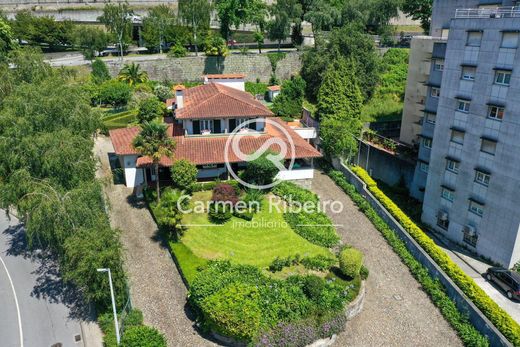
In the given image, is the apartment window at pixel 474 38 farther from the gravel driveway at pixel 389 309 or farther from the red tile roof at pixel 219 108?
the red tile roof at pixel 219 108

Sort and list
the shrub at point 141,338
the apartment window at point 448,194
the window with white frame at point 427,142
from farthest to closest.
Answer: the window with white frame at point 427,142 → the apartment window at point 448,194 → the shrub at point 141,338

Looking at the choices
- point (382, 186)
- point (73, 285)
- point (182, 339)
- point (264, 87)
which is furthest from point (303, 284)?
point (264, 87)

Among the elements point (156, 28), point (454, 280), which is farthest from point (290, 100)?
point (454, 280)

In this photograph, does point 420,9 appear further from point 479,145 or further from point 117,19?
point 117,19

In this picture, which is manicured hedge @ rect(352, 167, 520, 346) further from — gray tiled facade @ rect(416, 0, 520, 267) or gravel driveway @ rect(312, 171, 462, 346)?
gray tiled facade @ rect(416, 0, 520, 267)

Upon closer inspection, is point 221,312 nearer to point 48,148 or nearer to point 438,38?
point 48,148

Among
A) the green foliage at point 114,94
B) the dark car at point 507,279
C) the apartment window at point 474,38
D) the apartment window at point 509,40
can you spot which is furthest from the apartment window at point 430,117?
the green foliage at point 114,94
